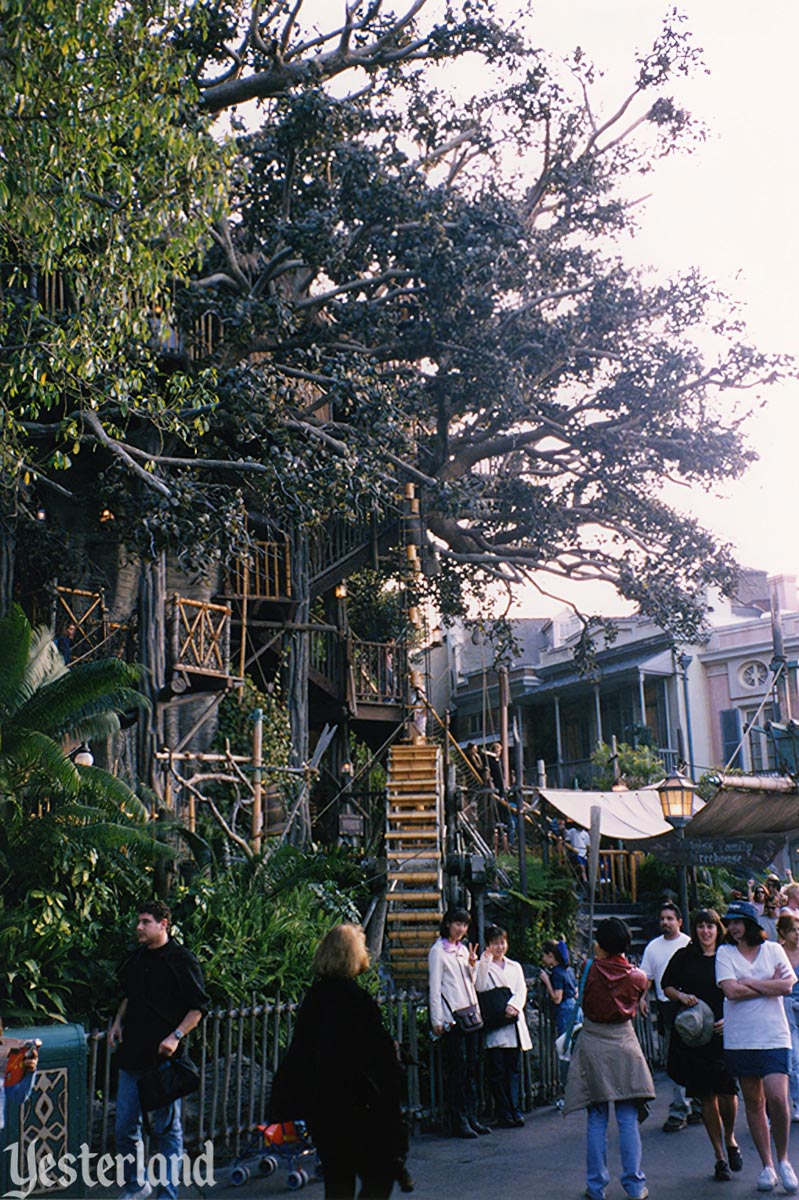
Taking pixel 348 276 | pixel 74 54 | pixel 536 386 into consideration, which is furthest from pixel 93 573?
pixel 74 54

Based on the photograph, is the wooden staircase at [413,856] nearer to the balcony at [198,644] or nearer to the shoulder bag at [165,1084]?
the balcony at [198,644]

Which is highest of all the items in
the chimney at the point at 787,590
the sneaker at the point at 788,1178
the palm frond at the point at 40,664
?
the chimney at the point at 787,590

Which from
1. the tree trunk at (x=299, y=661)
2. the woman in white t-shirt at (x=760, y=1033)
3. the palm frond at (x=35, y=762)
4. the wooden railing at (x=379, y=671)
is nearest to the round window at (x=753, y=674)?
the wooden railing at (x=379, y=671)

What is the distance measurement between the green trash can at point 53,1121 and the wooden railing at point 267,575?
679 inches

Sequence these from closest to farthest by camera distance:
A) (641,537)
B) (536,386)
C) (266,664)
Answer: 1. (536,386)
2. (641,537)
3. (266,664)

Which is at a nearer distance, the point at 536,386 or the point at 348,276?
the point at 348,276

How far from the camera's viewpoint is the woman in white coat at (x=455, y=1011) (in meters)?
9.94

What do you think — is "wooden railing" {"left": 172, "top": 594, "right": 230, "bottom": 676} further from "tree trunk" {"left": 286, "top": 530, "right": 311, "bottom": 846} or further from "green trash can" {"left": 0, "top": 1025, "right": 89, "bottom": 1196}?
"green trash can" {"left": 0, "top": 1025, "right": 89, "bottom": 1196}

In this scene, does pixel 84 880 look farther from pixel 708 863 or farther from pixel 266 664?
pixel 266 664

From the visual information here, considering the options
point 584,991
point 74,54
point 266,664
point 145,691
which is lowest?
point 584,991

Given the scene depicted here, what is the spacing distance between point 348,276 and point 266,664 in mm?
10514

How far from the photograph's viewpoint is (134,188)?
1155cm

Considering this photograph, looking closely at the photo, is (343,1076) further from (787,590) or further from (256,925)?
(787,590)

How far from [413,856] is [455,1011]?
8.74m
